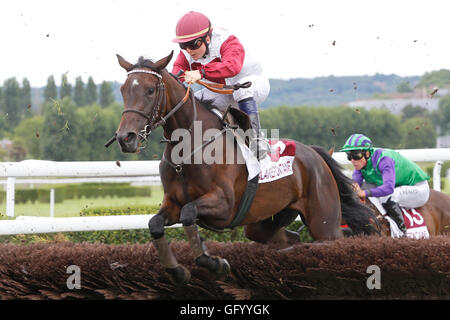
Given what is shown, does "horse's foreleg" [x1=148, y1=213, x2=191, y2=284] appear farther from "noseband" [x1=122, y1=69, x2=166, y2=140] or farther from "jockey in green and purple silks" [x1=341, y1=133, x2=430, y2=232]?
"jockey in green and purple silks" [x1=341, y1=133, x2=430, y2=232]

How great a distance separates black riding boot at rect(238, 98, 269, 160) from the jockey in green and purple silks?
→ 148 centimetres

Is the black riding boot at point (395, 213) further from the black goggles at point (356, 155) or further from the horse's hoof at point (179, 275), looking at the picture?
the horse's hoof at point (179, 275)

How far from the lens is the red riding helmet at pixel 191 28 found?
3.89m

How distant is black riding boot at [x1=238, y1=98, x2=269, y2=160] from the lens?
4.14 m

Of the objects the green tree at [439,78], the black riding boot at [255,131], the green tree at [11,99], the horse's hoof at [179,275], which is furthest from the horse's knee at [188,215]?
the green tree at [11,99]

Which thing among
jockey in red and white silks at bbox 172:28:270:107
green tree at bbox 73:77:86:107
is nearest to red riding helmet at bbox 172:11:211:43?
jockey in red and white silks at bbox 172:28:270:107

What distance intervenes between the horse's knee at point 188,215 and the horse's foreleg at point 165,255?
168mm

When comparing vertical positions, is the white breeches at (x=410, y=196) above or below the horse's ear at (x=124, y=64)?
below

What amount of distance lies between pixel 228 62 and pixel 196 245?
1.14 m

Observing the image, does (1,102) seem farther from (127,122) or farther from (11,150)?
(127,122)

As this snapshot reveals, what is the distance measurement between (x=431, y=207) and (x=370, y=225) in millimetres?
1043

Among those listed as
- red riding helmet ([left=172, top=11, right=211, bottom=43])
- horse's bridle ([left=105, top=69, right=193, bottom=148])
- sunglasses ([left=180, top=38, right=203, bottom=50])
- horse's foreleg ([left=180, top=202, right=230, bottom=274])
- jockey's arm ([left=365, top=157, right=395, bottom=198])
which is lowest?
horse's foreleg ([left=180, top=202, right=230, bottom=274])

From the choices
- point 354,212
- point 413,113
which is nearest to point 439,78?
point 354,212

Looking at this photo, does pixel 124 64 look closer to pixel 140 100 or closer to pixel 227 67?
pixel 140 100
